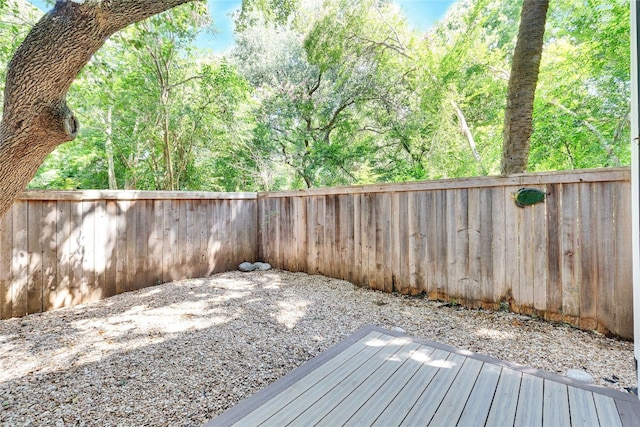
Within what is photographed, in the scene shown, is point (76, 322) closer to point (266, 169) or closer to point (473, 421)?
point (473, 421)

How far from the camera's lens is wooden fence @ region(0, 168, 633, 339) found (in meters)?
2.14

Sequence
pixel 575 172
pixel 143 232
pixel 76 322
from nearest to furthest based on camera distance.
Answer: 1. pixel 575 172
2. pixel 76 322
3. pixel 143 232

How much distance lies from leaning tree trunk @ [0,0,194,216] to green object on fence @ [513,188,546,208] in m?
2.87

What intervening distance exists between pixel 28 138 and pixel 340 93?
614 cm

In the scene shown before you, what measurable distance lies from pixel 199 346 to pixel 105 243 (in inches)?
74.7

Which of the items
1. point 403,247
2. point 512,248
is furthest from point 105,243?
point 512,248

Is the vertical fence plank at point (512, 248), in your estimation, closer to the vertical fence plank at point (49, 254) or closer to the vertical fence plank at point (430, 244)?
the vertical fence plank at point (430, 244)

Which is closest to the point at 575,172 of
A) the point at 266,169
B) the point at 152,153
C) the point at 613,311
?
the point at 613,311

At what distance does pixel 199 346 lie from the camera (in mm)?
2006

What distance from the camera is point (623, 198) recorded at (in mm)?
2023

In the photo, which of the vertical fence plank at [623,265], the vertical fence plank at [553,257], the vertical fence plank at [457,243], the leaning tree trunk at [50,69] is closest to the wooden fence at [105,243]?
the leaning tree trunk at [50,69]

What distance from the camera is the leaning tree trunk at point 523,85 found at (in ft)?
8.25

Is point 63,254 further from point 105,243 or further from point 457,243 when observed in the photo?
point 457,243

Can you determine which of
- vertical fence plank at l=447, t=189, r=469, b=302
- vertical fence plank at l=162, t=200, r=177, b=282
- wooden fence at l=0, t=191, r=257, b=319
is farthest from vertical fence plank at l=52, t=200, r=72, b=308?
vertical fence plank at l=447, t=189, r=469, b=302
